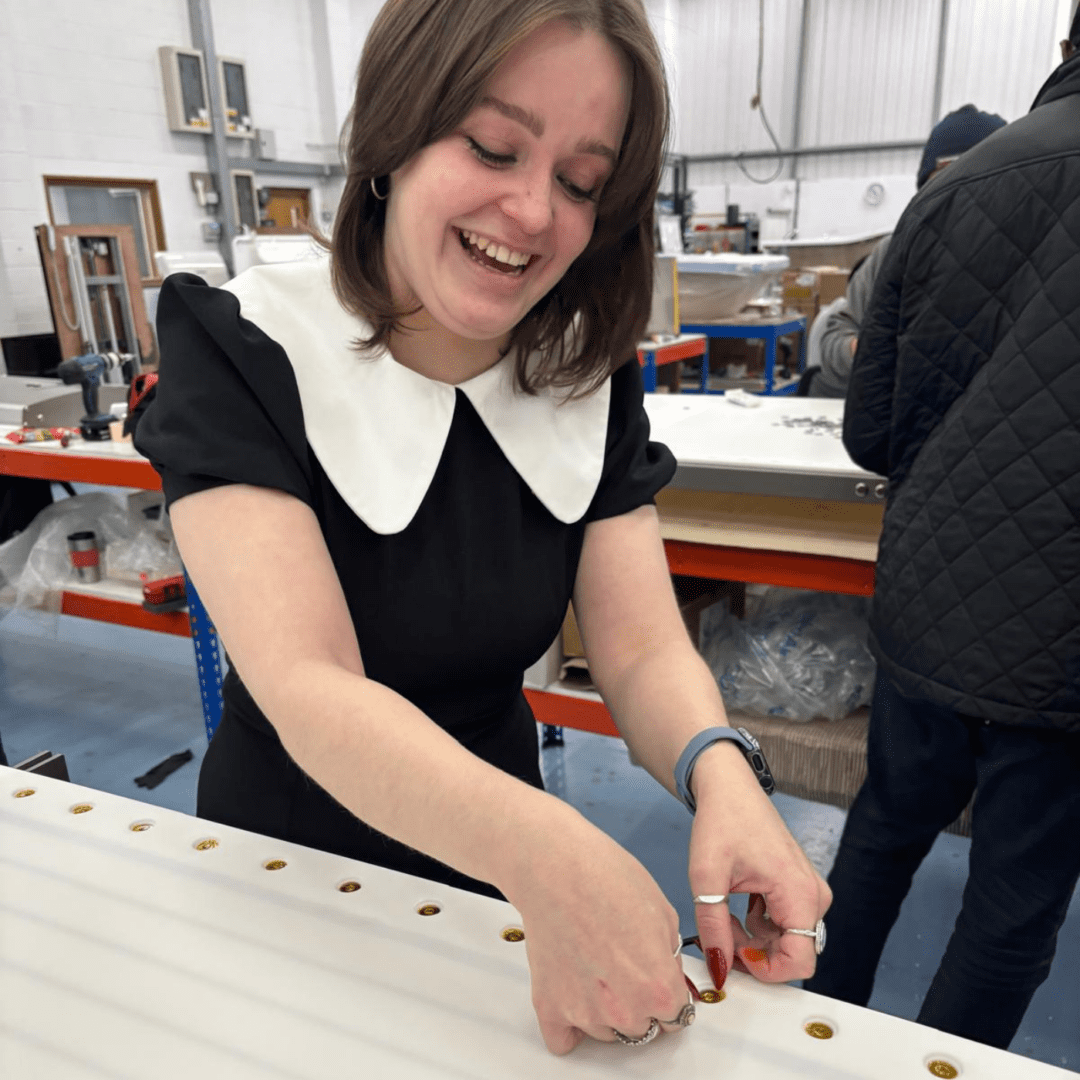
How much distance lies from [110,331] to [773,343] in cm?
385

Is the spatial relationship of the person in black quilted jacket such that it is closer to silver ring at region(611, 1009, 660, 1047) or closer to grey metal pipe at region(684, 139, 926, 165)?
silver ring at region(611, 1009, 660, 1047)

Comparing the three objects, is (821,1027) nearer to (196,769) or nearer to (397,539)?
(397,539)

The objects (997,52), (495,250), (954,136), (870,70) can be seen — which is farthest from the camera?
(870,70)

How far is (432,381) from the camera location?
871mm

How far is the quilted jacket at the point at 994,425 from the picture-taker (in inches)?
43.3

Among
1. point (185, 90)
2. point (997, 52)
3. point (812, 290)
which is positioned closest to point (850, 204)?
point (997, 52)

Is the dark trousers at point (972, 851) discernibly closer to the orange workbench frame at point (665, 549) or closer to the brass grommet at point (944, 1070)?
the orange workbench frame at point (665, 549)

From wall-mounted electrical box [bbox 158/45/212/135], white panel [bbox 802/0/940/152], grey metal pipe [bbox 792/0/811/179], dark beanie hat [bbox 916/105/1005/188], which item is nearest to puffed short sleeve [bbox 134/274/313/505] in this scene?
dark beanie hat [bbox 916/105/1005/188]

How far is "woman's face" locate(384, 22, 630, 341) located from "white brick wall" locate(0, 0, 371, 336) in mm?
5620

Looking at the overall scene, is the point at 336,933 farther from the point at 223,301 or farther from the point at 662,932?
the point at 223,301

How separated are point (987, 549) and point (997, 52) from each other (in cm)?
1072

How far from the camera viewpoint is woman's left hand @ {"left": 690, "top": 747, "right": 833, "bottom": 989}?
0.64m

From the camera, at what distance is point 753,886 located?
678 mm

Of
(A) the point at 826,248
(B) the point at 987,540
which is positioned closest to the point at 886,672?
(B) the point at 987,540
